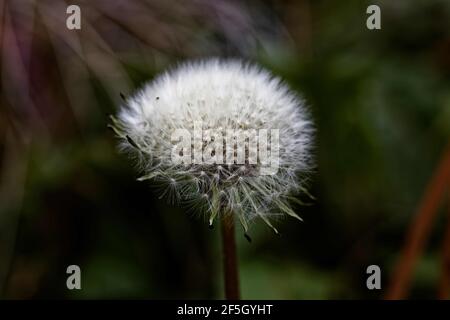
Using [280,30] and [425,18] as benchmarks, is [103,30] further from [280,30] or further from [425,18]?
[425,18]

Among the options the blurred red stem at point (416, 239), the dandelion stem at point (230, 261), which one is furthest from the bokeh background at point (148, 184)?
the dandelion stem at point (230, 261)

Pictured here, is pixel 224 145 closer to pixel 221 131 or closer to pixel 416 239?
pixel 221 131

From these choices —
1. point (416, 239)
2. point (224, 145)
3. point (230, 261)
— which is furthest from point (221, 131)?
point (416, 239)

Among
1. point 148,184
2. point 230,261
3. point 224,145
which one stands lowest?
point 230,261

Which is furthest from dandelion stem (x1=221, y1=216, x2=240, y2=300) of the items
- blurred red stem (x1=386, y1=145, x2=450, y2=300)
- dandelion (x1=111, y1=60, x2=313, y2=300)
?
blurred red stem (x1=386, y1=145, x2=450, y2=300)

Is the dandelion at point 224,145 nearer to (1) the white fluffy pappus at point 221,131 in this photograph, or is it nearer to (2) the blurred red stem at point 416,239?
(1) the white fluffy pappus at point 221,131

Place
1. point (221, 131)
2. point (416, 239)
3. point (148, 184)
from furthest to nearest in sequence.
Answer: point (148, 184) < point (416, 239) < point (221, 131)

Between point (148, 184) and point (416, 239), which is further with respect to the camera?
point (148, 184)

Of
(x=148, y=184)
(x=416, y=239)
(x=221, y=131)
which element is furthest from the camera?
(x=148, y=184)
